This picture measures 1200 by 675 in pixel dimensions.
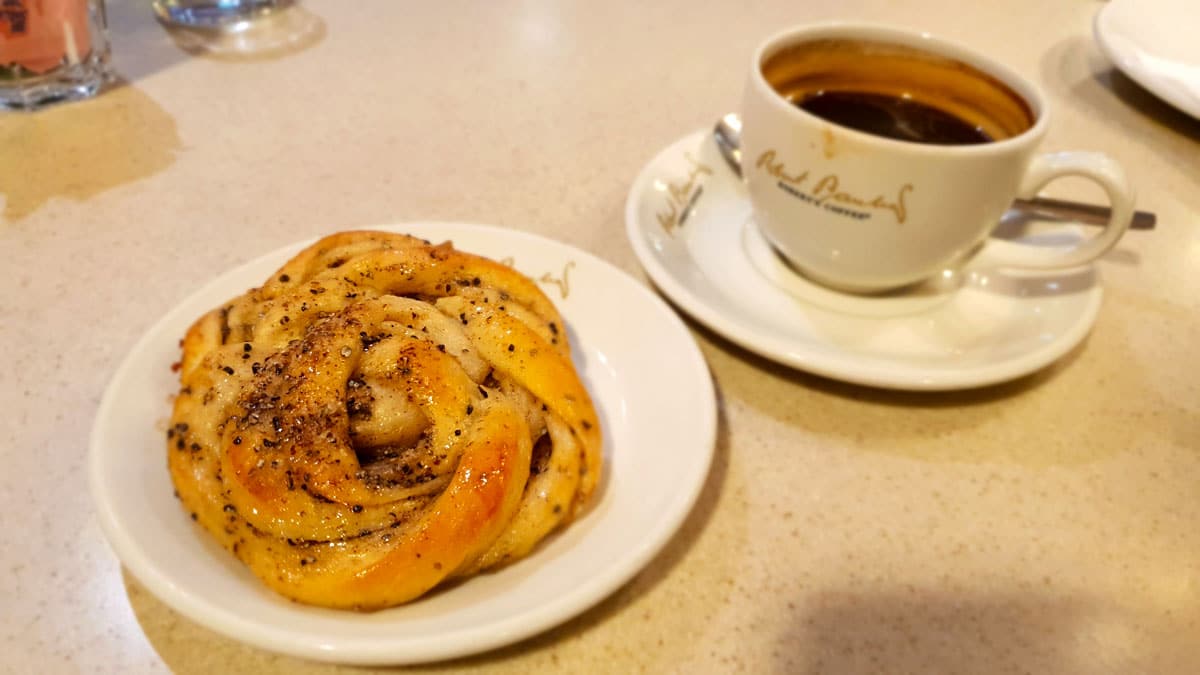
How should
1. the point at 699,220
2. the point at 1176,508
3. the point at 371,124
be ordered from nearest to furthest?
the point at 1176,508 → the point at 699,220 → the point at 371,124

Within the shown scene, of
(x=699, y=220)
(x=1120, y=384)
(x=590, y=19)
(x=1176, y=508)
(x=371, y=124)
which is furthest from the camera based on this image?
(x=590, y=19)

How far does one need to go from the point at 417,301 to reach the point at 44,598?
0.99 ft

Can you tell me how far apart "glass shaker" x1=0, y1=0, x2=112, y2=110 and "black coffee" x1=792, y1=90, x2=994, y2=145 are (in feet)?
2.77

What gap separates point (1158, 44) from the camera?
116cm

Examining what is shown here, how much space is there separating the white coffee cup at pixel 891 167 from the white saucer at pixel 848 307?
30mm

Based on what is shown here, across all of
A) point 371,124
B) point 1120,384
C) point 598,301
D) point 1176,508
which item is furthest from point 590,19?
point 1176,508

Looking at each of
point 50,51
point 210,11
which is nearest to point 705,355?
point 50,51

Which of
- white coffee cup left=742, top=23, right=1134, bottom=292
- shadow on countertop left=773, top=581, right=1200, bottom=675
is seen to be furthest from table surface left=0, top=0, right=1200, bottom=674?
white coffee cup left=742, top=23, right=1134, bottom=292

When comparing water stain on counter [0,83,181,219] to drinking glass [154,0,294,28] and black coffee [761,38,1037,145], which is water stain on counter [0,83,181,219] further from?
black coffee [761,38,1037,145]

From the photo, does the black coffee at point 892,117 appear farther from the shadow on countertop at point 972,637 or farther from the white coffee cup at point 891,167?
the shadow on countertop at point 972,637

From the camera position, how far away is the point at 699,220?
847 mm

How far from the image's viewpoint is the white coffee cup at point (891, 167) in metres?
0.65

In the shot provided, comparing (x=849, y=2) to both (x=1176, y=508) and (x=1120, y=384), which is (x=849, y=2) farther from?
(x=1176, y=508)

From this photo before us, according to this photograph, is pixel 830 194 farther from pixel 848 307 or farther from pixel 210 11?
pixel 210 11
